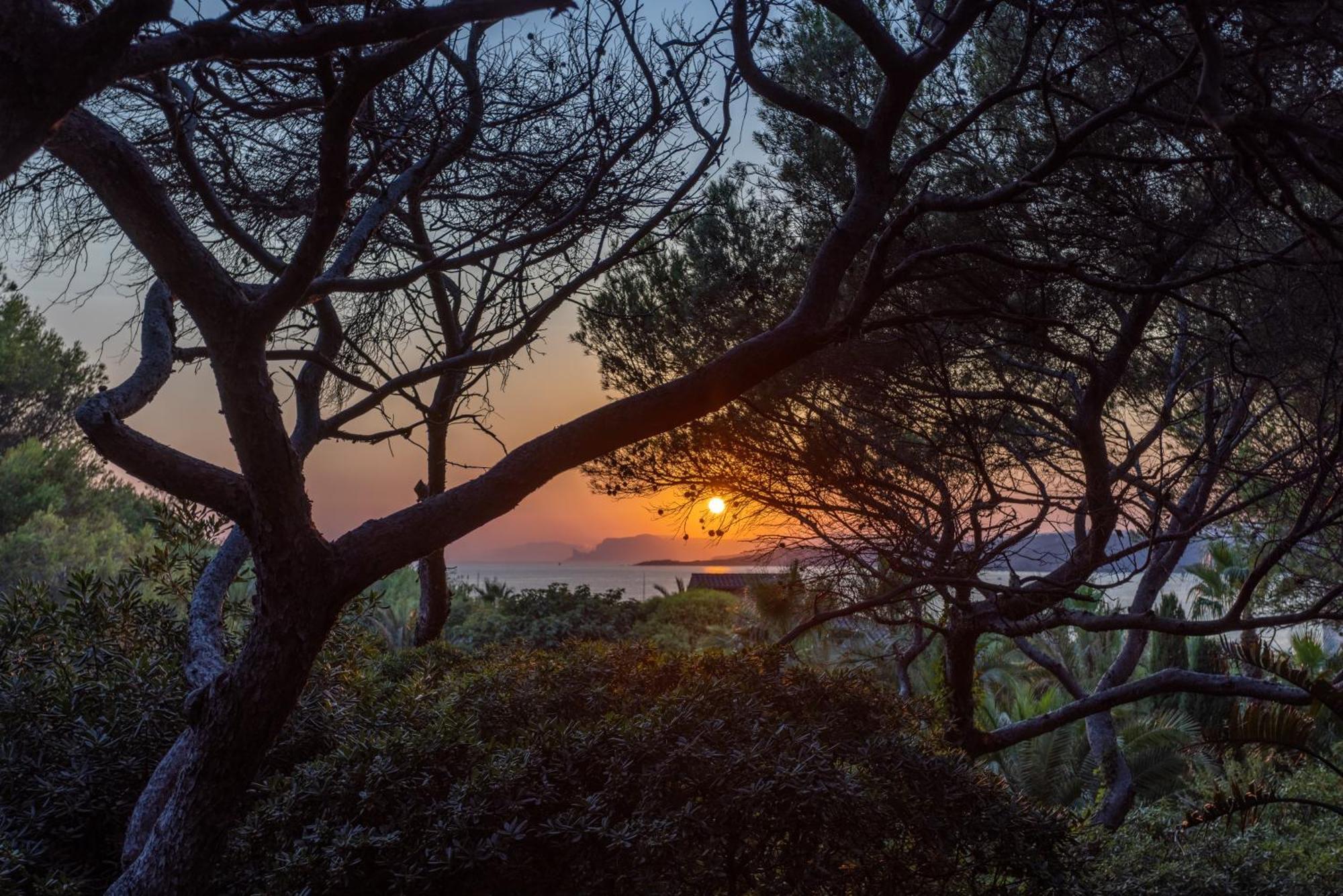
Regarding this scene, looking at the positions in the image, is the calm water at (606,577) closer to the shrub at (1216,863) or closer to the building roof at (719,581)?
the building roof at (719,581)

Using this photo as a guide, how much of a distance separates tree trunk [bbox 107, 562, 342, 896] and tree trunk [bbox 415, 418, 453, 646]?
4.54 metres

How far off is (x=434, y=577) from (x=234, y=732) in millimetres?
5062

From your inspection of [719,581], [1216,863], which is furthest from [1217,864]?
[719,581]

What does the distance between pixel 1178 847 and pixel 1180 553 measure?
2.28 meters

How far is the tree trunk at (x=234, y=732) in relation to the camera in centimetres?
343

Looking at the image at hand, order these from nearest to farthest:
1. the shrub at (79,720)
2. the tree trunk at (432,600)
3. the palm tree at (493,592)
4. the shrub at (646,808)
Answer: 1. the shrub at (646,808)
2. the shrub at (79,720)
3. the tree trunk at (432,600)
4. the palm tree at (493,592)

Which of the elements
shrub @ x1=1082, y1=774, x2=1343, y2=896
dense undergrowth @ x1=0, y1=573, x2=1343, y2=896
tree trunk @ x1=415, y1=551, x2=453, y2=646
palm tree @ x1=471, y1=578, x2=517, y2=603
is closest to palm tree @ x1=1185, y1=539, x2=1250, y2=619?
shrub @ x1=1082, y1=774, x2=1343, y2=896

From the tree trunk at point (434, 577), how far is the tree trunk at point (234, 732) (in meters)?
4.54

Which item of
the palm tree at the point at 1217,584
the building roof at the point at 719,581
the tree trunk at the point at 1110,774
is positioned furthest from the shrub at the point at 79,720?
the building roof at the point at 719,581

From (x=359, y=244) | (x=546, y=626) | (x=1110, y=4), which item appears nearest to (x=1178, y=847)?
(x=1110, y=4)

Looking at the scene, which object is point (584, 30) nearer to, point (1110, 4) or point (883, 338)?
point (883, 338)

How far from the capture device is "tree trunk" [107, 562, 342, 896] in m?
3.43

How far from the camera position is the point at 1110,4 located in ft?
10.2

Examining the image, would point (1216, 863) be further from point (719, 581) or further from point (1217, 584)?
point (719, 581)
